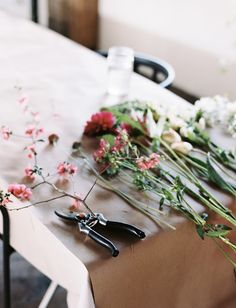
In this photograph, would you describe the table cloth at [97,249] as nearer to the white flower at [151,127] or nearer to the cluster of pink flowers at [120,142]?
the cluster of pink flowers at [120,142]

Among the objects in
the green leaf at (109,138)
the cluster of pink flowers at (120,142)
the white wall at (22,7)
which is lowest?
the white wall at (22,7)

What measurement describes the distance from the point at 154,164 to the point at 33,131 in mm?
455

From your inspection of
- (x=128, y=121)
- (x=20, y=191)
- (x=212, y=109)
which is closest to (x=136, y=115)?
(x=128, y=121)

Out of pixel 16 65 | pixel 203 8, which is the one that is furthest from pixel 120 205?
pixel 203 8

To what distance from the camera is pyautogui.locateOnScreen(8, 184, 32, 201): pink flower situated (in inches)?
39.4

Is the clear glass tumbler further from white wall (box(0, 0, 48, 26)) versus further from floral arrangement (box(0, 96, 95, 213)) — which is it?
white wall (box(0, 0, 48, 26))

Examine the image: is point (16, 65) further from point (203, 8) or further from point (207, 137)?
point (203, 8)

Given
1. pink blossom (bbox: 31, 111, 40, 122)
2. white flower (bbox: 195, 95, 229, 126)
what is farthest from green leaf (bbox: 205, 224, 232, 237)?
pink blossom (bbox: 31, 111, 40, 122)

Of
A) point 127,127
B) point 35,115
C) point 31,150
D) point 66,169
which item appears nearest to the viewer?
point 66,169

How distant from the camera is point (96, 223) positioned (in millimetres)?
968

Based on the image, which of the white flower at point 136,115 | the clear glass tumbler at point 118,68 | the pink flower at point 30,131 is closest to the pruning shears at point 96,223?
the pink flower at point 30,131

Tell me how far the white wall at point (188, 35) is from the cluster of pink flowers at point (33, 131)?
174cm

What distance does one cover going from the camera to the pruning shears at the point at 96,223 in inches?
35.6

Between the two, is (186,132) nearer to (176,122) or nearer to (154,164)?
(176,122)
